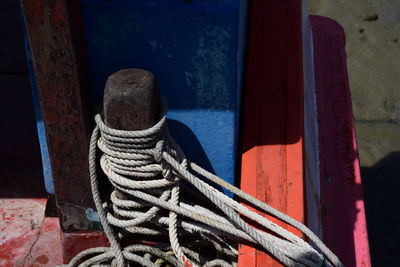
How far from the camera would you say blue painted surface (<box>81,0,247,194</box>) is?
1.73m

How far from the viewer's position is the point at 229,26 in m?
1.74

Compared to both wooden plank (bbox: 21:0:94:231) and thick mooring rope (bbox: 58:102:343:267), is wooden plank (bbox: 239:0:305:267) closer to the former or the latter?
thick mooring rope (bbox: 58:102:343:267)

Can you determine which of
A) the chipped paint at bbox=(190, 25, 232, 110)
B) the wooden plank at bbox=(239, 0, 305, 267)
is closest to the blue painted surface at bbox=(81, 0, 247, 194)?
the chipped paint at bbox=(190, 25, 232, 110)

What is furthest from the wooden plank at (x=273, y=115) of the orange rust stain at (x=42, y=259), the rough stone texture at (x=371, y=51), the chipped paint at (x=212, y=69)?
the rough stone texture at (x=371, y=51)

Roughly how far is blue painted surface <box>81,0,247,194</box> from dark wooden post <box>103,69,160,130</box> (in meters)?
0.12

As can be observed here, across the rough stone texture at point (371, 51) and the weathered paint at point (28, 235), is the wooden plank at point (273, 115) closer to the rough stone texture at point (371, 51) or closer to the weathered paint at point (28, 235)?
the weathered paint at point (28, 235)

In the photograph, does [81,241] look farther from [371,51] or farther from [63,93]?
[371,51]

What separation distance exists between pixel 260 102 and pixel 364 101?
7.80 feet

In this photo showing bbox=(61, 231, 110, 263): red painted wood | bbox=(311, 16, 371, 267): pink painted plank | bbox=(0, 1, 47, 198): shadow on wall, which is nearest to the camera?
bbox=(61, 231, 110, 263): red painted wood

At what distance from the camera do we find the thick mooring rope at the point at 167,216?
174 cm

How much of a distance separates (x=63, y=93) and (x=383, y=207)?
2463 millimetres

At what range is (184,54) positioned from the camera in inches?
71.0

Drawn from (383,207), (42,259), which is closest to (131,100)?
(42,259)

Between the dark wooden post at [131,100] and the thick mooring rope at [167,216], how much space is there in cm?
3
